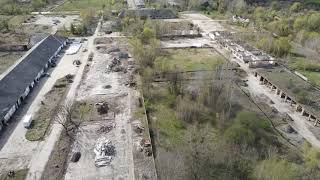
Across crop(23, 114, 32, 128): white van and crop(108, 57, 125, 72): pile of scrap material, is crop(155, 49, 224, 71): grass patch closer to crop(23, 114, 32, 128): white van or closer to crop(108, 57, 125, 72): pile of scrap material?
crop(108, 57, 125, 72): pile of scrap material

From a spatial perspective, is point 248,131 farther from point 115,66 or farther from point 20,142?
point 115,66

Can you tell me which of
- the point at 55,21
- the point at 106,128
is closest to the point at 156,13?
the point at 55,21

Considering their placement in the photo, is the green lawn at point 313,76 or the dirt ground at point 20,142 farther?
the green lawn at point 313,76

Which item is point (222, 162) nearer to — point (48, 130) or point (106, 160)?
point (106, 160)

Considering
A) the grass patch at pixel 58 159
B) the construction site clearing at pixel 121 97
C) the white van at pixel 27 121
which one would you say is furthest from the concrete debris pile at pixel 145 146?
the white van at pixel 27 121

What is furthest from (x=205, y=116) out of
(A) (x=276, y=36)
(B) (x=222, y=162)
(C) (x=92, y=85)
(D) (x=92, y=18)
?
(D) (x=92, y=18)

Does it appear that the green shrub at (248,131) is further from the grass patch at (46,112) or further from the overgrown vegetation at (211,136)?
the grass patch at (46,112)

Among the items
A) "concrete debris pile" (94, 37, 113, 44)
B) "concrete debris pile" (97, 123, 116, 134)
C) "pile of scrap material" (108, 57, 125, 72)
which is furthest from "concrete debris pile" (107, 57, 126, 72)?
"concrete debris pile" (97, 123, 116, 134)
